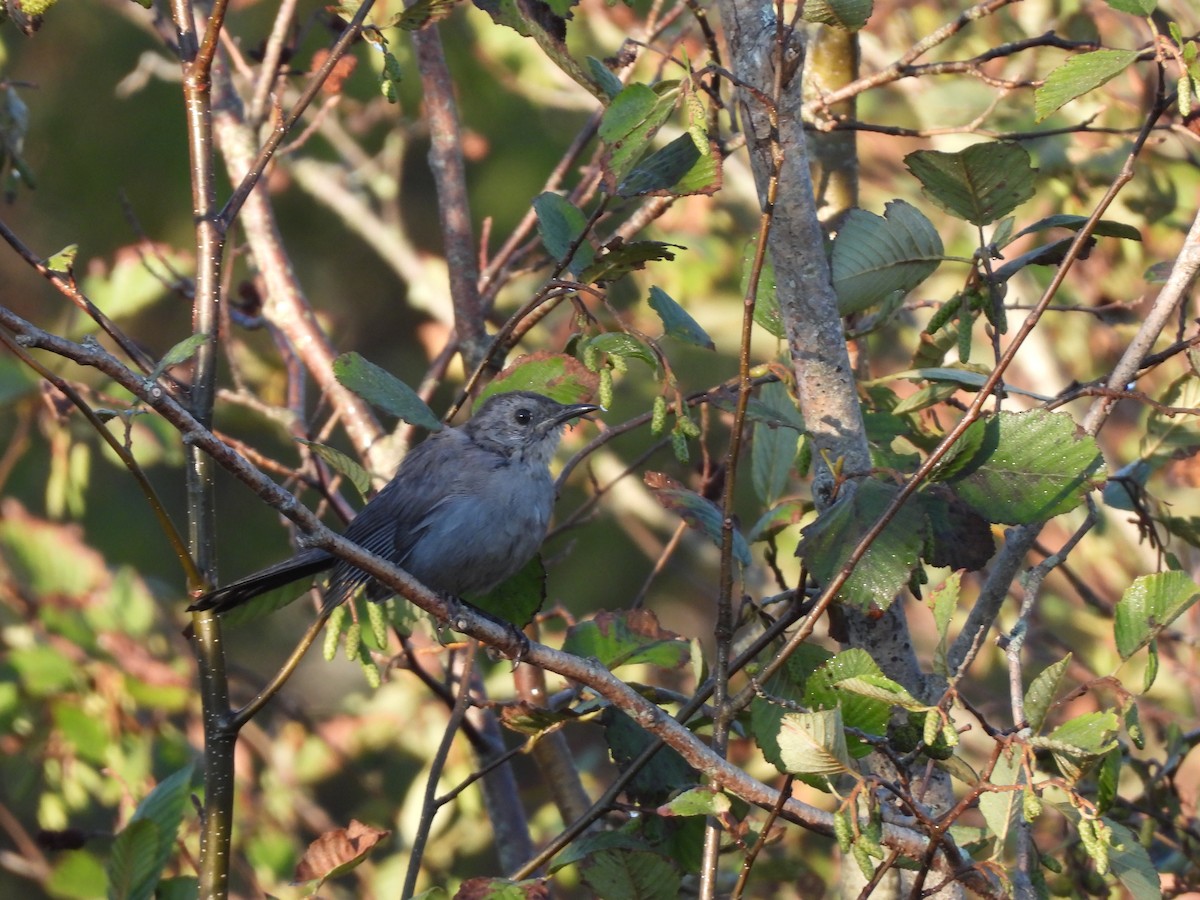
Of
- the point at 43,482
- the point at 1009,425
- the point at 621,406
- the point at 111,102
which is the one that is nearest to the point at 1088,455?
the point at 1009,425

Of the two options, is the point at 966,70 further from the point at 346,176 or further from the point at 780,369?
the point at 346,176

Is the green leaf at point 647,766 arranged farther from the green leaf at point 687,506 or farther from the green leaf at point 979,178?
the green leaf at point 979,178

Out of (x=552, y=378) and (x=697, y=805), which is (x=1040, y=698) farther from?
(x=552, y=378)

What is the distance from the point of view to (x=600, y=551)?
8180 millimetres

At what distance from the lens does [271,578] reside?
3.06 metres

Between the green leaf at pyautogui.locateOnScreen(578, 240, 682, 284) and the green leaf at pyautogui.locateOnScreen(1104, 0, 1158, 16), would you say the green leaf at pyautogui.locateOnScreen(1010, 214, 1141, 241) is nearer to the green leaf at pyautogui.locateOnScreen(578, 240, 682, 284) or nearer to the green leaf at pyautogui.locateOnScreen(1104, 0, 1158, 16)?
the green leaf at pyautogui.locateOnScreen(1104, 0, 1158, 16)

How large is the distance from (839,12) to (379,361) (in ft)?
23.3

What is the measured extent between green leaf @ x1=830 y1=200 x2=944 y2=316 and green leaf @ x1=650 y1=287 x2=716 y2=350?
299 mm

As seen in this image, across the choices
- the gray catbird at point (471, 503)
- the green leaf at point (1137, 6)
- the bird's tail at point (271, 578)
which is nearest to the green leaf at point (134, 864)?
the bird's tail at point (271, 578)

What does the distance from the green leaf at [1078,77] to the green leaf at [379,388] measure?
1314 millimetres

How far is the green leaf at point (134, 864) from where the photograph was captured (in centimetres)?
264

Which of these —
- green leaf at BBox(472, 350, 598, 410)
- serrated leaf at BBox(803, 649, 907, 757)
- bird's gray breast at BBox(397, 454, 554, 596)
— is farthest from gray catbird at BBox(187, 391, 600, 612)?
serrated leaf at BBox(803, 649, 907, 757)

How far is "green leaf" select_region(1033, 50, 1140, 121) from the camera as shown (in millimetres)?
2246

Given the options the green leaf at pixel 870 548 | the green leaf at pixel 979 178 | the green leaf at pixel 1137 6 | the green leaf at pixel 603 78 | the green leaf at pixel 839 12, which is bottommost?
the green leaf at pixel 870 548
